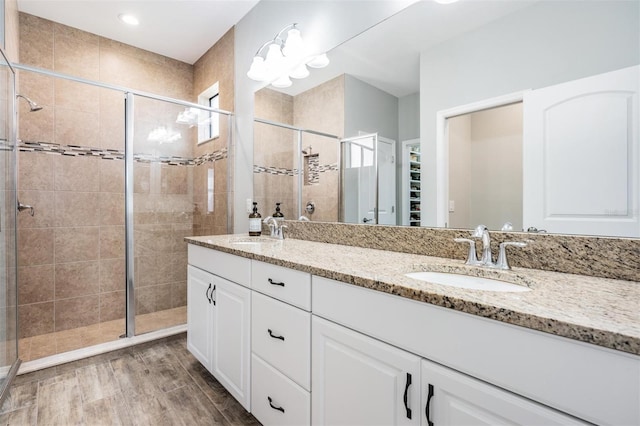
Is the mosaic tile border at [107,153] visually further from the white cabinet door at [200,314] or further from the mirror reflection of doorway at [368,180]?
the mirror reflection of doorway at [368,180]

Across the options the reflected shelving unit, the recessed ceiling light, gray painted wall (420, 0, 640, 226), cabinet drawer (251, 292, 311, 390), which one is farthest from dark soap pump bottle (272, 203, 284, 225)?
the recessed ceiling light

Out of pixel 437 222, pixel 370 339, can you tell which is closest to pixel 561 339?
pixel 370 339

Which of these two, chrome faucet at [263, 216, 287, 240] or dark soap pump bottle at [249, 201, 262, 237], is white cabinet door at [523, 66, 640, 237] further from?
dark soap pump bottle at [249, 201, 262, 237]

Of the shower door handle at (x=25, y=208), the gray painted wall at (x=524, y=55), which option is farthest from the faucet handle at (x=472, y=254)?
the shower door handle at (x=25, y=208)

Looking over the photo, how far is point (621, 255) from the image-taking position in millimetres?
917

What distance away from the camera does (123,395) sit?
1686mm

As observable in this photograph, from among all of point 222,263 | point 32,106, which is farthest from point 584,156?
point 32,106

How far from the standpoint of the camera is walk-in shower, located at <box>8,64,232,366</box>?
8.08ft

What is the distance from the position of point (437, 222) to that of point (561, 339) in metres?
0.82

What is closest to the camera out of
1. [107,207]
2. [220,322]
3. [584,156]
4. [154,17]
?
[584,156]

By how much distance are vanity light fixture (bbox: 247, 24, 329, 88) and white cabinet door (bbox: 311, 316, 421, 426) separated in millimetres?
1672

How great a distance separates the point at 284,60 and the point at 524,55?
5.37 ft

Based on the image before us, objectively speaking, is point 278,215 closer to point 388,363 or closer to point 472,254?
point 472,254

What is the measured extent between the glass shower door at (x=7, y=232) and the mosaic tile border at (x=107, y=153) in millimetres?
612
